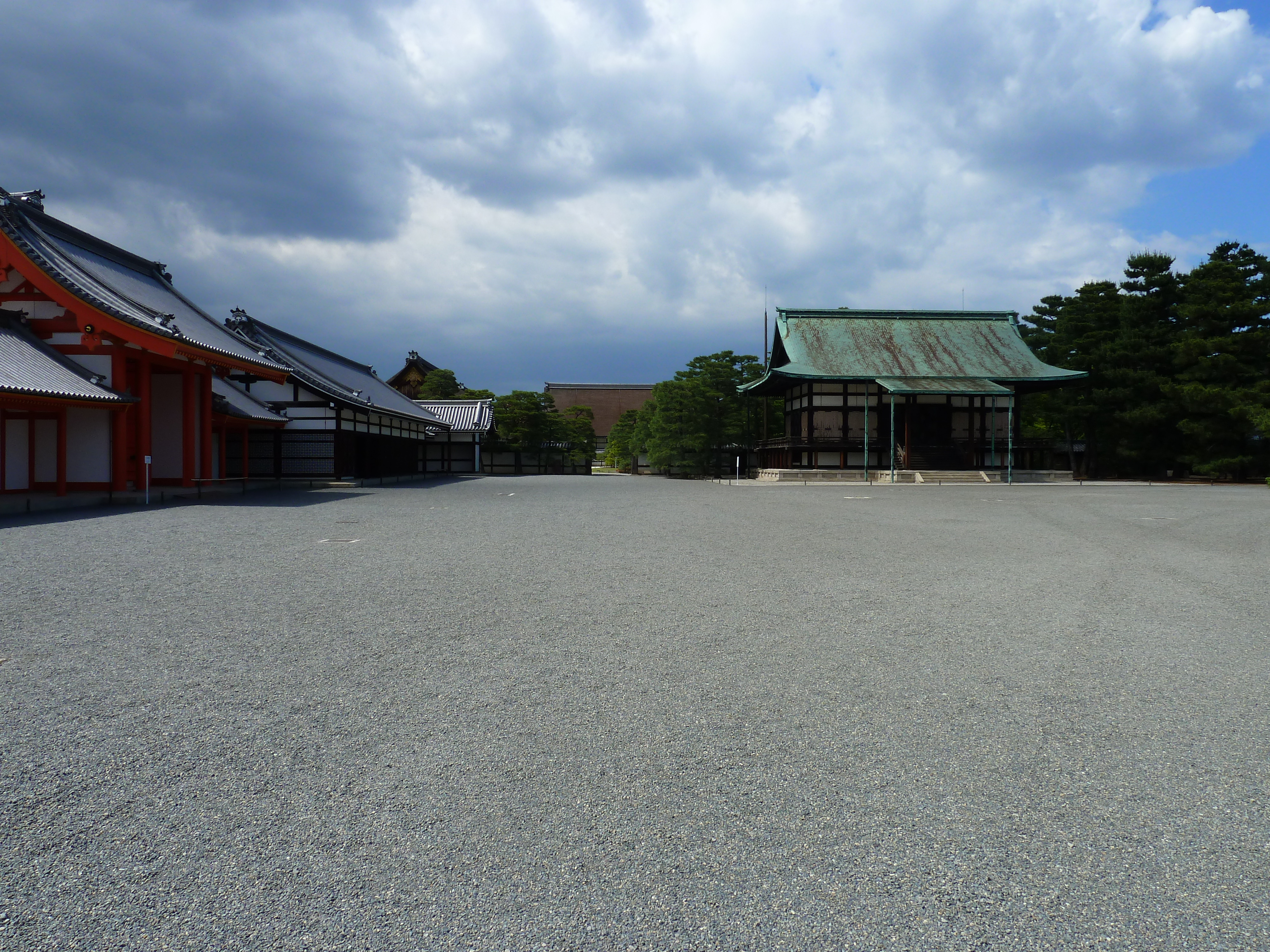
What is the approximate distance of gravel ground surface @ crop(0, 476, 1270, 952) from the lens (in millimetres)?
1949

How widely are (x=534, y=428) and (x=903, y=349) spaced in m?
21.5

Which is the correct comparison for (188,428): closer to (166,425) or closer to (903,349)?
(166,425)

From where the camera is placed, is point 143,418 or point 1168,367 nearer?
point 143,418

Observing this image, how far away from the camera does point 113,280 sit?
56.9 ft

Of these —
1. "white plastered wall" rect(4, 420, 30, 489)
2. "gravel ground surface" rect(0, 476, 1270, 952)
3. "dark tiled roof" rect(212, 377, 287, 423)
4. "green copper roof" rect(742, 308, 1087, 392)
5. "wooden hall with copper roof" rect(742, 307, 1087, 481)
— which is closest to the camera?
"gravel ground surface" rect(0, 476, 1270, 952)

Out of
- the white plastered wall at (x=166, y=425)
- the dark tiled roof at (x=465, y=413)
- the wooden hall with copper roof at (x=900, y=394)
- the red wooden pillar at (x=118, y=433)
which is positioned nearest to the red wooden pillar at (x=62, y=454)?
the red wooden pillar at (x=118, y=433)

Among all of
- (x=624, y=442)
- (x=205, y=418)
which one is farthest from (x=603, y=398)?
(x=205, y=418)

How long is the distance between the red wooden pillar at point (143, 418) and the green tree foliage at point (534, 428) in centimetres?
2798

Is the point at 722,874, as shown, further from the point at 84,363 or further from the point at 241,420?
the point at 241,420

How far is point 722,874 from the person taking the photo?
6.89 feet

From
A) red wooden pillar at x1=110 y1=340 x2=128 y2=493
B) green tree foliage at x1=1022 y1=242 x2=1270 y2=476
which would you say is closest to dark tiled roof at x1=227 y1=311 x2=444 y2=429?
red wooden pillar at x1=110 y1=340 x2=128 y2=493

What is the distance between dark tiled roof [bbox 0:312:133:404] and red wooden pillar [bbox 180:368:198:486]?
243 cm

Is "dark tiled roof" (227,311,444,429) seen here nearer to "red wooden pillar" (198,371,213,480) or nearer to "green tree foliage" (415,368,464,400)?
"red wooden pillar" (198,371,213,480)

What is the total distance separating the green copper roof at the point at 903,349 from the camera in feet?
103
